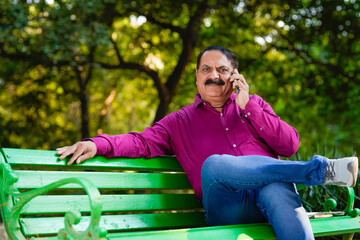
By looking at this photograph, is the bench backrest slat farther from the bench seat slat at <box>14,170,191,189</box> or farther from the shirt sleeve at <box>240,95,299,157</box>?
the shirt sleeve at <box>240,95,299,157</box>

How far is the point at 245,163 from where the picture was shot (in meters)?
2.44

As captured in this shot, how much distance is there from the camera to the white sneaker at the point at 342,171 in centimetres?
223

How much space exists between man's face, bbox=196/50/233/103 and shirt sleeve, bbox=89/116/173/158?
1.27 ft

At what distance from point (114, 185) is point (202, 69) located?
1.13m

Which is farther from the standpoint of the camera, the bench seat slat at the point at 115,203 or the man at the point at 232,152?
the bench seat slat at the point at 115,203

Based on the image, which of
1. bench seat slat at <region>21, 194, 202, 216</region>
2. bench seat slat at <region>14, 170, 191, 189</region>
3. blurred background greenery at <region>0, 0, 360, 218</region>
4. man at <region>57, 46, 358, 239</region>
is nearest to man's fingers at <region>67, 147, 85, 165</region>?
→ man at <region>57, 46, 358, 239</region>

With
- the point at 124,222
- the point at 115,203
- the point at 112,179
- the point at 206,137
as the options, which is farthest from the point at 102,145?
the point at 206,137

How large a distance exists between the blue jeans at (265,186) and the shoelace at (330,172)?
0.7 inches

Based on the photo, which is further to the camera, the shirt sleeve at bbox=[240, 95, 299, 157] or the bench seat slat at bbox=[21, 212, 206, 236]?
the shirt sleeve at bbox=[240, 95, 299, 157]

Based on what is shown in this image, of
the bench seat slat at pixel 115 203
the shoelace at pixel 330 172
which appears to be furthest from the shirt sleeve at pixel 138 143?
the shoelace at pixel 330 172

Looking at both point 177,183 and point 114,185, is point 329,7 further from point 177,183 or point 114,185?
point 114,185

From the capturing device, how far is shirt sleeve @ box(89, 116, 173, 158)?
9.12ft

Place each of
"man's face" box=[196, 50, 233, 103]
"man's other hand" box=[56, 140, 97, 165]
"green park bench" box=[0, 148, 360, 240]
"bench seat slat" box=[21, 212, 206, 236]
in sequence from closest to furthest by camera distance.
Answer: "green park bench" box=[0, 148, 360, 240] → "bench seat slat" box=[21, 212, 206, 236] → "man's other hand" box=[56, 140, 97, 165] → "man's face" box=[196, 50, 233, 103]

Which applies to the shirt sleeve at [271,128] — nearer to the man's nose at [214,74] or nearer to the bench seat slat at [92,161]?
the man's nose at [214,74]
